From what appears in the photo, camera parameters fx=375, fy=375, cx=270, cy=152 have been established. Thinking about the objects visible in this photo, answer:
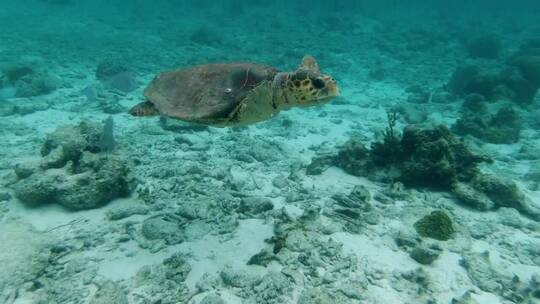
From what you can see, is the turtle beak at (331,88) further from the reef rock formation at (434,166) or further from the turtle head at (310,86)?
the reef rock formation at (434,166)

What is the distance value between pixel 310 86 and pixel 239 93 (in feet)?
2.91

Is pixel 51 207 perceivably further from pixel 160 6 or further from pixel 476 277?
pixel 160 6

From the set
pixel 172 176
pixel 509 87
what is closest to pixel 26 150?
pixel 172 176

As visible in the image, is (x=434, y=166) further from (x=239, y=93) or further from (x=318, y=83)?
(x=239, y=93)

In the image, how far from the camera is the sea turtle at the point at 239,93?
4379 millimetres

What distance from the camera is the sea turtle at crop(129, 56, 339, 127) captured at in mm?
4379

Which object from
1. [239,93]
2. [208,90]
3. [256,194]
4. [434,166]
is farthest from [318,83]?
[434,166]

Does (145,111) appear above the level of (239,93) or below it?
below

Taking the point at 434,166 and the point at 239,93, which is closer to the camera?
the point at 239,93

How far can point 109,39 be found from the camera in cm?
2189

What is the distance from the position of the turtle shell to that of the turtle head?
355mm

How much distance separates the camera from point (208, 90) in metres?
4.86

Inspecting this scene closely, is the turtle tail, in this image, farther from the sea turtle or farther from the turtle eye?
the turtle eye

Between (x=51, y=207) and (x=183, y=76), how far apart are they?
3.17m
